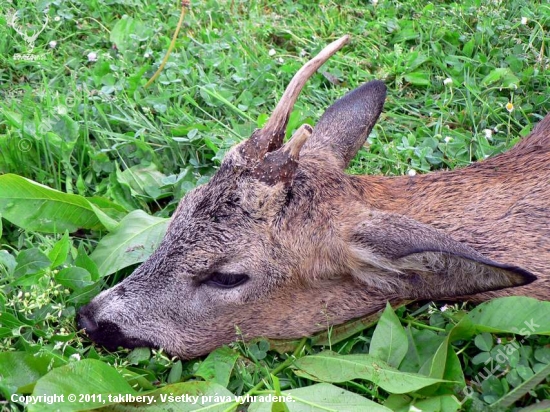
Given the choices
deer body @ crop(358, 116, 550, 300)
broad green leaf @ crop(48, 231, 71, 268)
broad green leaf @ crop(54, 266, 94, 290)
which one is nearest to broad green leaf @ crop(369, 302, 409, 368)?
deer body @ crop(358, 116, 550, 300)

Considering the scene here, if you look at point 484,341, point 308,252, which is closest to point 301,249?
point 308,252

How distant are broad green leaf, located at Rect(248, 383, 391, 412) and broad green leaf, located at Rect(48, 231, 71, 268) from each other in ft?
4.50

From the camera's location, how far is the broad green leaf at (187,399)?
3.79 meters

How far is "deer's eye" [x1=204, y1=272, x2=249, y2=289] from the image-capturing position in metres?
4.15

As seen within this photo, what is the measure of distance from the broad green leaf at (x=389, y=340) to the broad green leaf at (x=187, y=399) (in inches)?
32.2

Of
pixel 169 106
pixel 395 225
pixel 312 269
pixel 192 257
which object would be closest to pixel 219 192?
pixel 192 257

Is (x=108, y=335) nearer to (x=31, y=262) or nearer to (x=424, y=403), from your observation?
(x=31, y=262)

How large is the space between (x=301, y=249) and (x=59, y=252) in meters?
1.38

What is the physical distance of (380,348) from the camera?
164 inches

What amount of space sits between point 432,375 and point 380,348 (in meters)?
0.33

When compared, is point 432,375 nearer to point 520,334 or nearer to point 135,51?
point 520,334

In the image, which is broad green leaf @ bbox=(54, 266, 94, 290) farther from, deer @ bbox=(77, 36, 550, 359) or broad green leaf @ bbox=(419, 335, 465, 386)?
broad green leaf @ bbox=(419, 335, 465, 386)

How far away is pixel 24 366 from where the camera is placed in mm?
3922

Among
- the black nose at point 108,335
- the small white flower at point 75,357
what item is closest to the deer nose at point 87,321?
the black nose at point 108,335
